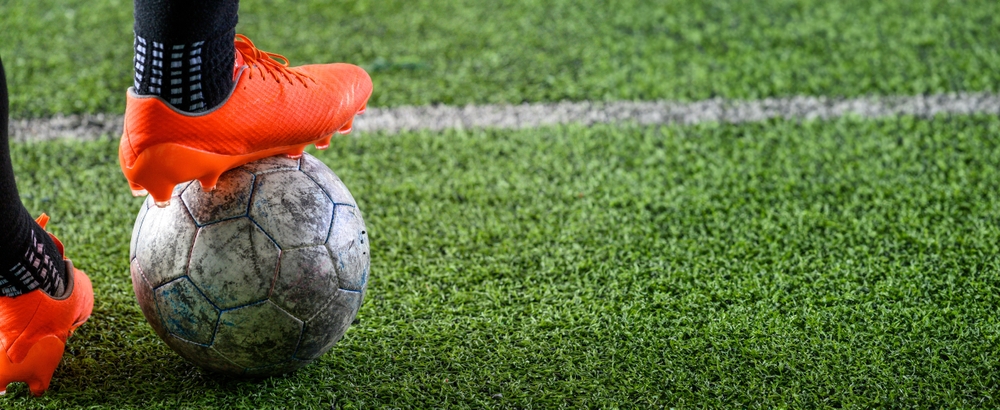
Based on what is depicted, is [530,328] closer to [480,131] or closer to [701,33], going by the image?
[480,131]

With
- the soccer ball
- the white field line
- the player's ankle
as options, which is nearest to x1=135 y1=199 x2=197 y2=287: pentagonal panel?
the soccer ball

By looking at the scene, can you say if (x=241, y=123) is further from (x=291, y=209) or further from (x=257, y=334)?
(x=257, y=334)

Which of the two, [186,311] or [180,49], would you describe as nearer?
[180,49]

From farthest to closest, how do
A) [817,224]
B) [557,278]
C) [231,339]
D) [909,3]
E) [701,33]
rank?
[909,3] < [701,33] < [817,224] < [557,278] < [231,339]

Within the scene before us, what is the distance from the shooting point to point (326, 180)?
1898 millimetres

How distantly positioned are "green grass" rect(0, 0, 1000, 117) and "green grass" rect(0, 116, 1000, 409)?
0.37m

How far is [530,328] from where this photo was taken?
2229 mm

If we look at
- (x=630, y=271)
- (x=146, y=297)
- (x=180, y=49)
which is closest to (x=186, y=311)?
(x=146, y=297)

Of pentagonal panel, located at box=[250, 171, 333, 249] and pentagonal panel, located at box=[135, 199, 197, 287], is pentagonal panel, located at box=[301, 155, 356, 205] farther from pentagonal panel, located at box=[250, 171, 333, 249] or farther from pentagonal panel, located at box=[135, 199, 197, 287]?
pentagonal panel, located at box=[135, 199, 197, 287]

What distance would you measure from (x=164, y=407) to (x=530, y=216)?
1.28 m

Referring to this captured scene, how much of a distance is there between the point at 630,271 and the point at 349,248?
947mm

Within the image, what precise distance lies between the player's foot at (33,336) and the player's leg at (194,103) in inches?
17.0

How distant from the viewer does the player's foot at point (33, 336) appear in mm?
1860

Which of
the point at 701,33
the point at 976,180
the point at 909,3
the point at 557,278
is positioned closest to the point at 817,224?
the point at 976,180
